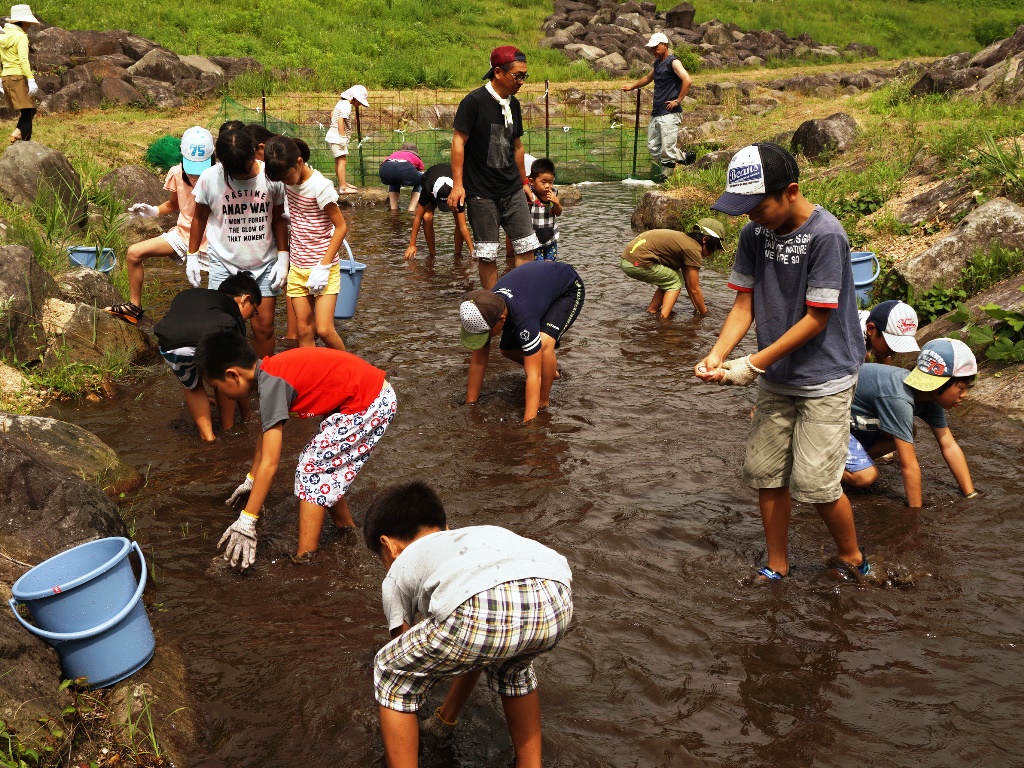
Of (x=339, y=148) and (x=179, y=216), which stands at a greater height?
(x=179, y=216)

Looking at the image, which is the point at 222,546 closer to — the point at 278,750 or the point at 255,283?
the point at 278,750

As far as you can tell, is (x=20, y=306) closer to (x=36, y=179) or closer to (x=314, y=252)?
(x=314, y=252)

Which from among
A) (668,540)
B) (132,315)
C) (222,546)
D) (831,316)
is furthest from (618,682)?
(132,315)

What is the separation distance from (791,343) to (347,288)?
13.6ft

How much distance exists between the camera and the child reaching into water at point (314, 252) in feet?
20.1

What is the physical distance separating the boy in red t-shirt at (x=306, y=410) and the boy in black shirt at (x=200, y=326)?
109cm

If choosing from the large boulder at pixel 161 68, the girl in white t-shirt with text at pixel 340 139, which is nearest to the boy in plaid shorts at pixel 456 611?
the girl in white t-shirt with text at pixel 340 139

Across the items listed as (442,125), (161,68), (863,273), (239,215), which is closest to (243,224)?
(239,215)

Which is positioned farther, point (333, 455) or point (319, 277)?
point (319, 277)

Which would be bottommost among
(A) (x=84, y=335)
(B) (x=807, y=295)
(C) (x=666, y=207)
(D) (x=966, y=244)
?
(C) (x=666, y=207)

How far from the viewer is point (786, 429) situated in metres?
3.86

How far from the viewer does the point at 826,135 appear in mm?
11891

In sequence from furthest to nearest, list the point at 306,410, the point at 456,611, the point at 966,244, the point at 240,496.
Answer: the point at 966,244
the point at 240,496
the point at 306,410
the point at 456,611

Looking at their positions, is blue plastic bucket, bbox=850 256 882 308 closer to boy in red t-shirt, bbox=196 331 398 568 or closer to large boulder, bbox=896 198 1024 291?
large boulder, bbox=896 198 1024 291
